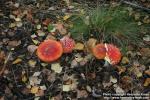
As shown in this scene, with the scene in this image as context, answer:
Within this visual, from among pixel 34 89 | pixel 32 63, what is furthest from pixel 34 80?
pixel 32 63

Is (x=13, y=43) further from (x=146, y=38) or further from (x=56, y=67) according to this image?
(x=146, y=38)

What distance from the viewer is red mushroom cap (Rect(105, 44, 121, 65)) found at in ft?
11.7

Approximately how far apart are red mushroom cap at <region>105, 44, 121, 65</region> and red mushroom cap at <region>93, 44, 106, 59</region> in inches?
2.2

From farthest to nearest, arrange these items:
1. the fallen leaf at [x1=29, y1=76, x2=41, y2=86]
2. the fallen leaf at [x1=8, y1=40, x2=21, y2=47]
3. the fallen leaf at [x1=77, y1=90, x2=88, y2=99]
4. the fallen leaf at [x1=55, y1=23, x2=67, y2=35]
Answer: the fallen leaf at [x1=55, y1=23, x2=67, y2=35] → the fallen leaf at [x1=8, y1=40, x2=21, y2=47] → the fallen leaf at [x1=29, y1=76, x2=41, y2=86] → the fallen leaf at [x1=77, y1=90, x2=88, y2=99]

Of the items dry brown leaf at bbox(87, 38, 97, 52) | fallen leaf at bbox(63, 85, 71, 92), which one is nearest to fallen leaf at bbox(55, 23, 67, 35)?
dry brown leaf at bbox(87, 38, 97, 52)

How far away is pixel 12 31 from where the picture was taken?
13.5ft

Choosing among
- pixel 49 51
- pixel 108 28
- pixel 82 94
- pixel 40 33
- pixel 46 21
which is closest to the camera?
pixel 82 94

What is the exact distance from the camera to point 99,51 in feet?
11.8

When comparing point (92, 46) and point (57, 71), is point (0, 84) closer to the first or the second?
point (57, 71)

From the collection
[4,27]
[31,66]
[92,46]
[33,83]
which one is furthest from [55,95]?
[4,27]

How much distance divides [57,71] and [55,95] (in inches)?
14.6

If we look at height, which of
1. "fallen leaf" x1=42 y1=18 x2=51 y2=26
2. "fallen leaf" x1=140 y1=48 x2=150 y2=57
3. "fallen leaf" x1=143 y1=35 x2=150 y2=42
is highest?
"fallen leaf" x1=42 y1=18 x2=51 y2=26

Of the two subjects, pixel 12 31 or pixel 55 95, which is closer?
pixel 55 95

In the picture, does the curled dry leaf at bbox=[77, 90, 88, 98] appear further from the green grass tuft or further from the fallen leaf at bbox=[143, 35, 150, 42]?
the fallen leaf at bbox=[143, 35, 150, 42]
